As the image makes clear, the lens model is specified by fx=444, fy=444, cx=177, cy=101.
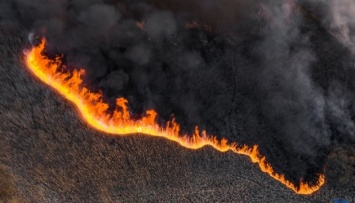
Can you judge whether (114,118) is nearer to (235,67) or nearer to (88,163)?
(88,163)

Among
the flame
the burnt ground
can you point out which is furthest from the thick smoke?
the burnt ground

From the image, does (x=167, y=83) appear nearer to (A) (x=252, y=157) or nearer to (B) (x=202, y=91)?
(B) (x=202, y=91)

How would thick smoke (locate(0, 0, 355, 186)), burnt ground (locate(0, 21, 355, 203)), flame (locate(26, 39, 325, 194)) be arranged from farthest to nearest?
thick smoke (locate(0, 0, 355, 186))
flame (locate(26, 39, 325, 194))
burnt ground (locate(0, 21, 355, 203))

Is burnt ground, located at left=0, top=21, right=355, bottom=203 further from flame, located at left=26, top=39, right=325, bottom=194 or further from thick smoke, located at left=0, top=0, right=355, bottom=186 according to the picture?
thick smoke, located at left=0, top=0, right=355, bottom=186

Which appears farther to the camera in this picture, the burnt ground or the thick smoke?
the thick smoke

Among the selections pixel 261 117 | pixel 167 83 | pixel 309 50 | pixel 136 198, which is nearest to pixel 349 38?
pixel 309 50

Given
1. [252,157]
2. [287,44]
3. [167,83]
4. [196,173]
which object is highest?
[287,44]
